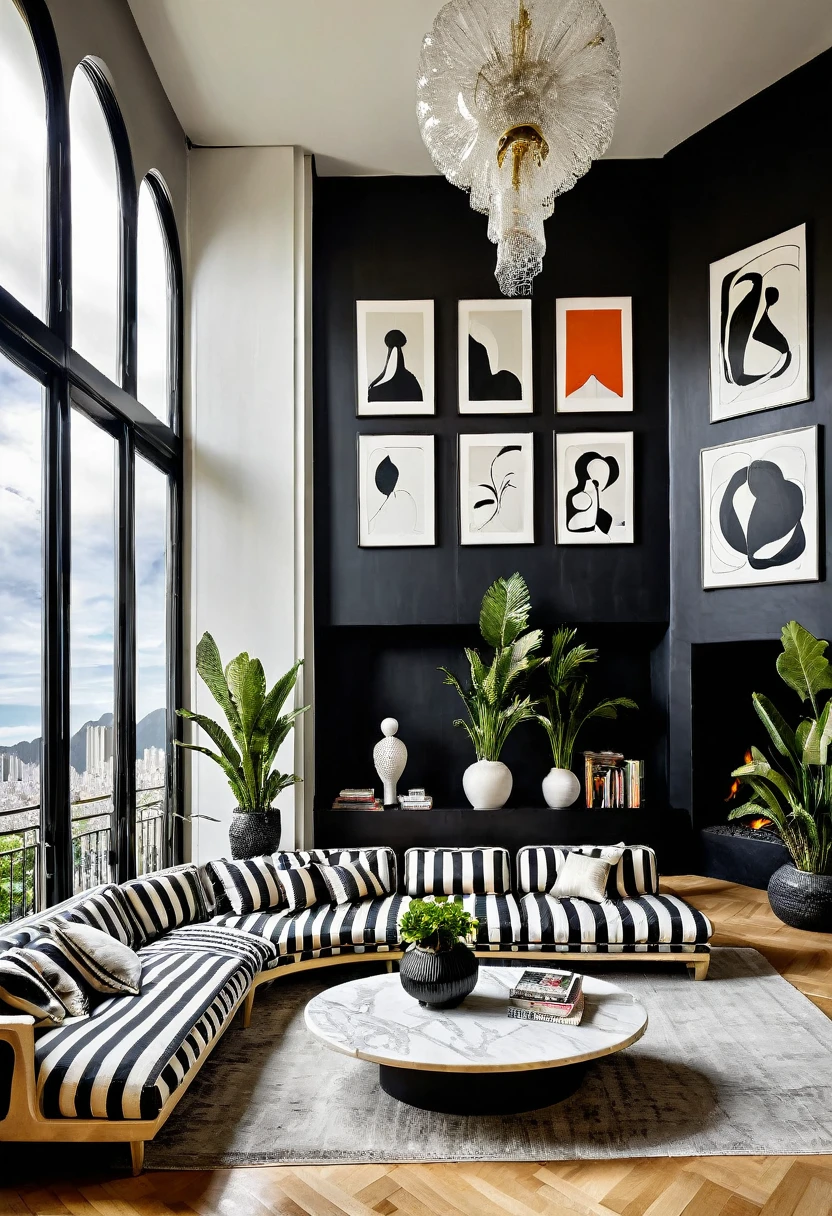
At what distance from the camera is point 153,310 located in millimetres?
6027

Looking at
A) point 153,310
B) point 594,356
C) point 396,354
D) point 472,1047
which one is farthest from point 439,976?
point 594,356

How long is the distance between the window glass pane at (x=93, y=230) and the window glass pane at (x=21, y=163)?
35 cm

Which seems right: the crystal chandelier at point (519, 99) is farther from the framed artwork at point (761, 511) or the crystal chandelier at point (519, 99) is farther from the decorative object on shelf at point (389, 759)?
the decorative object on shelf at point (389, 759)

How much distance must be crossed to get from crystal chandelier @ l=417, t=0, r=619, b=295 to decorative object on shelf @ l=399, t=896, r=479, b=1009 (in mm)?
2501

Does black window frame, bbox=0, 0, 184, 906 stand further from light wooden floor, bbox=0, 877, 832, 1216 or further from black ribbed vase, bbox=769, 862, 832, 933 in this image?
black ribbed vase, bbox=769, 862, 832, 933

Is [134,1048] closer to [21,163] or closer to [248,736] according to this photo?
[248,736]

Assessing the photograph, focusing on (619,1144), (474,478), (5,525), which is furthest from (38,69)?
(619,1144)

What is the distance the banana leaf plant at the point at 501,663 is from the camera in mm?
6355

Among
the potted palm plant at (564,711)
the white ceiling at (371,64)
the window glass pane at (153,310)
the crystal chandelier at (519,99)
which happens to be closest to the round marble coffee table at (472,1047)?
the crystal chandelier at (519,99)

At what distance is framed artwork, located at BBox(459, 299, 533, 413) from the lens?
6809 mm

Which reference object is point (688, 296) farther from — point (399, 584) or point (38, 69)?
point (38, 69)

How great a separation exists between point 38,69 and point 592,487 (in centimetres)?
432

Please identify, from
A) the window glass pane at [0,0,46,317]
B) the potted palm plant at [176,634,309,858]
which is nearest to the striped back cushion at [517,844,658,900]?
the potted palm plant at [176,634,309,858]

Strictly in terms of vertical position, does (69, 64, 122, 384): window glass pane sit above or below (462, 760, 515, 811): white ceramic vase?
above
